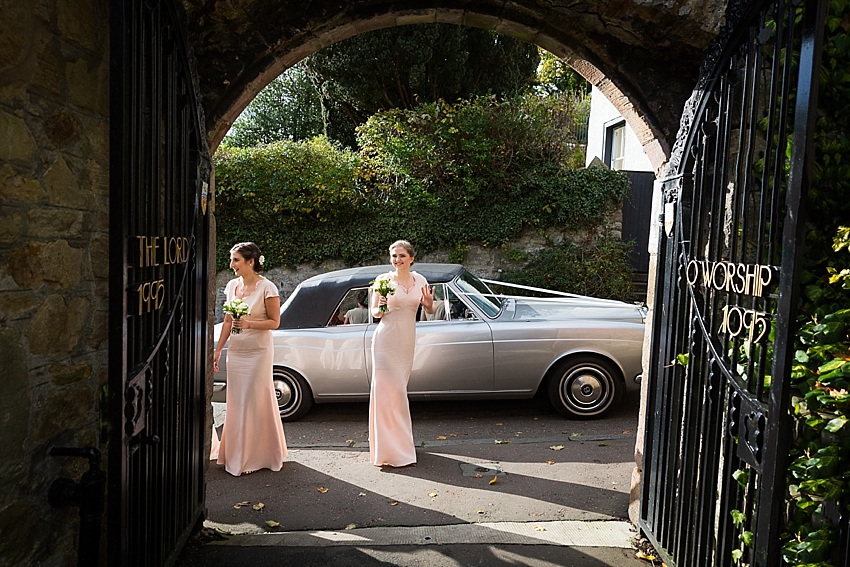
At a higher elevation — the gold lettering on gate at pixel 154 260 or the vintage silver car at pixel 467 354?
the gold lettering on gate at pixel 154 260

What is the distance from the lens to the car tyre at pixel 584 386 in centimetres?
673

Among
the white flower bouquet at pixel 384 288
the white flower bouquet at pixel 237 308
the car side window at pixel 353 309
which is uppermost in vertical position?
the white flower bouquet at pixel 384 288

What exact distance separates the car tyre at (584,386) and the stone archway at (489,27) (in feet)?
11.0

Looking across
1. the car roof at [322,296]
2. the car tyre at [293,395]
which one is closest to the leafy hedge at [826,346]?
the car roof at [322,296]

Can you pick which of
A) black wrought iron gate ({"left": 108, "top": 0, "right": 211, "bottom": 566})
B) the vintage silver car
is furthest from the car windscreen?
black wrought iron gate ({"left": 108, "top": 0, "right": 211, "bottom": 566})

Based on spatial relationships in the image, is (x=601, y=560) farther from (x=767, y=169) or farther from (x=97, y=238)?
(x=97, y=238)

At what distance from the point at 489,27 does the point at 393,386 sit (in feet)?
9.75

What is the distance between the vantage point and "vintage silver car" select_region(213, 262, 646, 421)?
666 cm

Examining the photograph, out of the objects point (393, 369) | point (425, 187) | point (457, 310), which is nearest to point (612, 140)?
point (425, 187)

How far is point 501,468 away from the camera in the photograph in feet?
17.5

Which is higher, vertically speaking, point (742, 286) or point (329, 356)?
point (742, 286)

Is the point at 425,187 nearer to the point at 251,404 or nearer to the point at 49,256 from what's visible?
the point at 251,404

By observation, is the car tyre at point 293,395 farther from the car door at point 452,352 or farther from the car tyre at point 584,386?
the car tyre at point 584,386

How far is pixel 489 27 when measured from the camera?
381cm
